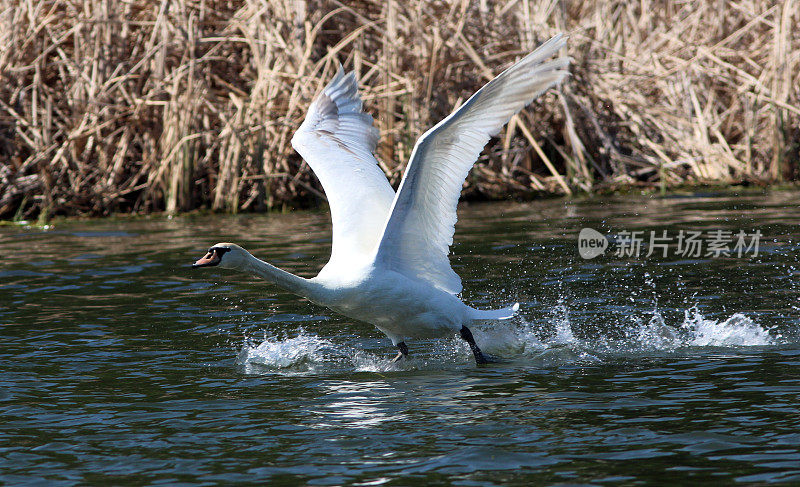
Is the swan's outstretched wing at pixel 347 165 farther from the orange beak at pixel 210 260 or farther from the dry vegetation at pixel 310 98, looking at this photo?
the dry vegetation at pixel 310 98

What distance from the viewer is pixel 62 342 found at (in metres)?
7.54

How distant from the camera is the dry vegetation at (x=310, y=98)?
14.0 metres

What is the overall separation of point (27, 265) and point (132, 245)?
1403 millimetres

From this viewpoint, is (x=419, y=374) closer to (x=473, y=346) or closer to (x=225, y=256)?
(x=473, y=346)

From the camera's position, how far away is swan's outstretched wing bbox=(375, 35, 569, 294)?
6.09 m

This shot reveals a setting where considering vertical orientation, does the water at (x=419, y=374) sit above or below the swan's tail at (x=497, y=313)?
below

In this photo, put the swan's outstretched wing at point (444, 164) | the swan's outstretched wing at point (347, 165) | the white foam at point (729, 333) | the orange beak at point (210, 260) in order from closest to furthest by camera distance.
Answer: the swan's outstretched wing at point (444, 164) → the orange beak at point (210, 260) → the white foam at point (729, 333) → the swan's outstretched wing at point (347, 165)

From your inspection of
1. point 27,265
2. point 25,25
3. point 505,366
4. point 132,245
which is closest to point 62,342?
point 505,366

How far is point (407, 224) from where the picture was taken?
6809 millimetres

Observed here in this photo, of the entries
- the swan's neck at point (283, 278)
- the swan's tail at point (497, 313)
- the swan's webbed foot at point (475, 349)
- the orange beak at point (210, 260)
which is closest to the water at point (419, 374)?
the swan's webbed foot at point (475, 349)

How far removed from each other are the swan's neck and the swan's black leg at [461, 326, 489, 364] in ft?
4.08

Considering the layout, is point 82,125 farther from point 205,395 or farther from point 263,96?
point 205,395

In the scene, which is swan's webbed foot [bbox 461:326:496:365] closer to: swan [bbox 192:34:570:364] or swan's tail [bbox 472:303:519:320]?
swan [bbox 192:34:570:364]
